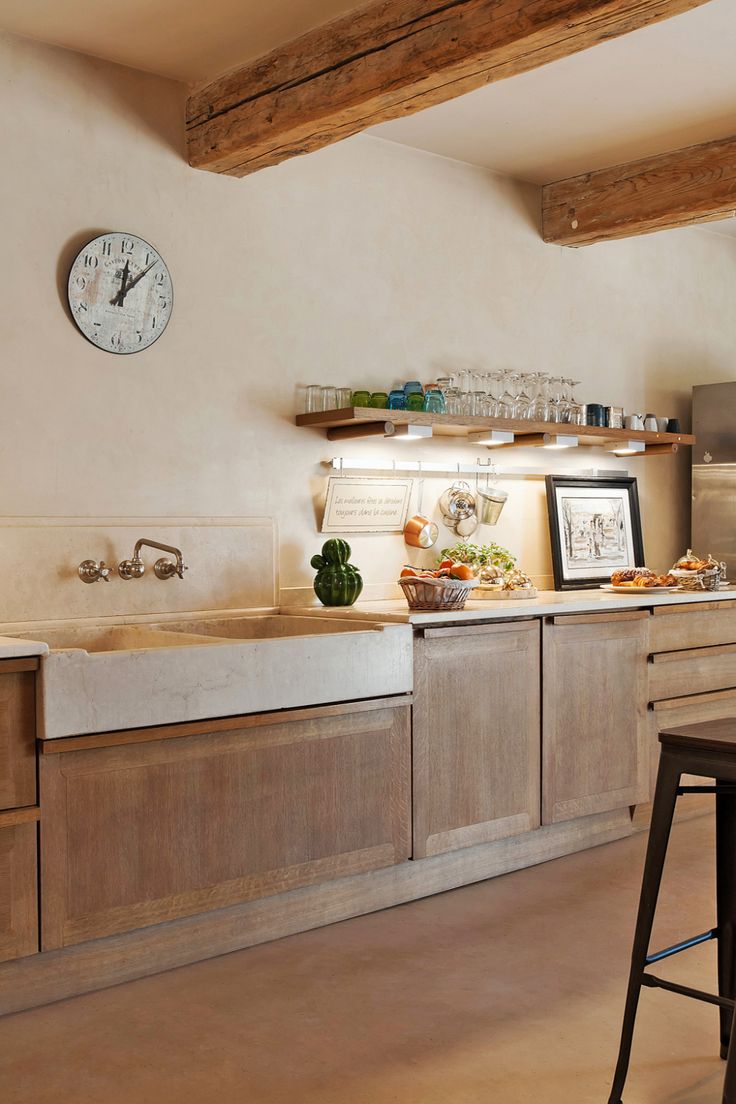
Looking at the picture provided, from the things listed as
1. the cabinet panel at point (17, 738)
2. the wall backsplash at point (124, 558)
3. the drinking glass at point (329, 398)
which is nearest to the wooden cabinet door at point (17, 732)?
the cabinet panel at point (17, 738)

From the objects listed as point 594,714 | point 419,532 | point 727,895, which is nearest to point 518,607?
point 594,714

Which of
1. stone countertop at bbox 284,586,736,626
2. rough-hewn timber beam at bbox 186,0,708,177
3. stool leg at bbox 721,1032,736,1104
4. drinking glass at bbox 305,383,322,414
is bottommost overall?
stool leg at bbox 721,1032,736,1104

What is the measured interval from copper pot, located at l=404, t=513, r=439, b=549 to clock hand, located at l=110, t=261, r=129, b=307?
1.46 m

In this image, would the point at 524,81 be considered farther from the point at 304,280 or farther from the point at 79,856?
the point at 79,856

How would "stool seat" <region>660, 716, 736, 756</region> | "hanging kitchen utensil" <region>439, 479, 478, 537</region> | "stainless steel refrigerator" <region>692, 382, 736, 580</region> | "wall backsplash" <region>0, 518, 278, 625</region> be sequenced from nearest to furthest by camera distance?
1. "stool seat" <region>660, 716, 736, 756</region>
2. "wall backsplash" <region>0, 518, 278, 625</region>
3. "hanging kitchen utensil" <region>439, 479, 478, 537</region>
4. "stainless steel refrigerator" <region>692, 382, 736, 580</region>

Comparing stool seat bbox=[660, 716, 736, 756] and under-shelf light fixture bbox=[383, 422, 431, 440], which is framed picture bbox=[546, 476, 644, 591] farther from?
stool seat bbox=[660, 716, 736, 756]

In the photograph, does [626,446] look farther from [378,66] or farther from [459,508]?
[378,66]

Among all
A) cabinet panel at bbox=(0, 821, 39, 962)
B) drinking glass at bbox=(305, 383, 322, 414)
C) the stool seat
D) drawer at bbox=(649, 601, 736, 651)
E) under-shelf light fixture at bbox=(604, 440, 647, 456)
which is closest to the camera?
the stool seat

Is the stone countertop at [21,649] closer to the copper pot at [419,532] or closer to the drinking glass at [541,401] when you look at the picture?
the copper pot at [419,532]

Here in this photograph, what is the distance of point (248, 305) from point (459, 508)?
4.11ft

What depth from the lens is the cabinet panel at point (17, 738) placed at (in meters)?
2.57

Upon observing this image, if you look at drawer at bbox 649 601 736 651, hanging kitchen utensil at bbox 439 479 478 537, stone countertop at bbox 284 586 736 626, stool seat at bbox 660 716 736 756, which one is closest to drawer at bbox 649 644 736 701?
drawer at bbox 649 601 736 651

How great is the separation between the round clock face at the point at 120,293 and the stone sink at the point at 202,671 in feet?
3.10

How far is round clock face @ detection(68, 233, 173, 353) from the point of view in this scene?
3.41m
